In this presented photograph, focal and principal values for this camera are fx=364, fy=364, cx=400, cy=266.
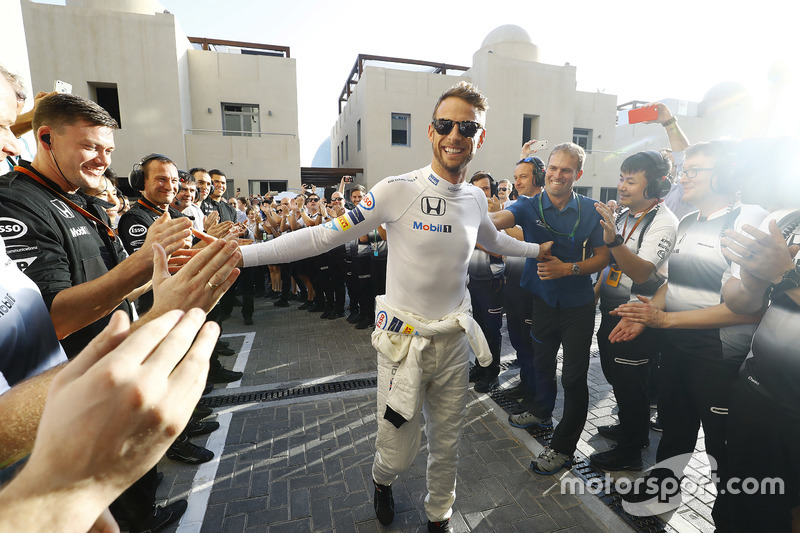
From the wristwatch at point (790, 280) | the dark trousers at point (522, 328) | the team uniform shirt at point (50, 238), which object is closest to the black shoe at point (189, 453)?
the team uniform shirt at point (50, 238)

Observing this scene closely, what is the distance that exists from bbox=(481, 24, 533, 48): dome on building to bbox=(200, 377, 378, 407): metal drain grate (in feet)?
75.7

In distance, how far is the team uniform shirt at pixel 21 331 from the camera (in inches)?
44.6

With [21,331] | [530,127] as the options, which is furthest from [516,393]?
[530,127]

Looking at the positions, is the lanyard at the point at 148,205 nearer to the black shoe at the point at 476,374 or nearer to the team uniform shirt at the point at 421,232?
the team uniform shirt at the point at 421,232

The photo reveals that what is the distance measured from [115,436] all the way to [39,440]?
122 millimetres

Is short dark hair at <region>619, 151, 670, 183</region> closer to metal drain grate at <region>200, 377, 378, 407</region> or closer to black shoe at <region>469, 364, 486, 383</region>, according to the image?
black shoe at <region>469, 364, 486, 383</region>

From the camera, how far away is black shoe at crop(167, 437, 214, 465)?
11.1ft

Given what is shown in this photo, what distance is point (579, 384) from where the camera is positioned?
3.14 metres

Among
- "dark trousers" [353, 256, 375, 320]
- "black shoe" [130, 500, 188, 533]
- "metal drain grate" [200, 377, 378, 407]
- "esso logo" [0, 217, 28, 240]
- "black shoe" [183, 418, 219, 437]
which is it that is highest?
"esso logo" [0, 217, 28, 240]

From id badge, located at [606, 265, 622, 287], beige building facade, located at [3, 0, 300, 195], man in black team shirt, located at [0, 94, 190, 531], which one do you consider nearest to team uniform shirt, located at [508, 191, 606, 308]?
id badge, located at [606, 265, 622, 287]

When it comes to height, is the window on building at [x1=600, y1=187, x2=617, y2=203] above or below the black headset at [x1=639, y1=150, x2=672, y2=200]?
above

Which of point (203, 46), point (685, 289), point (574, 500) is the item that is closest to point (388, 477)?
point (574, 500)

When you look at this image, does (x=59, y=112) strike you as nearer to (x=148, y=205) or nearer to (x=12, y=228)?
(x=12, y=228)

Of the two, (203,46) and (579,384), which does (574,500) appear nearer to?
(579,384)
